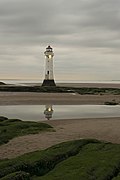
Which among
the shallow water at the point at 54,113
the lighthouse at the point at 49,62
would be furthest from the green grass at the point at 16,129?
the lighthouse at the point at 49,62

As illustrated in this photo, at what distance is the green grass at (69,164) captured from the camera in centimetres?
738

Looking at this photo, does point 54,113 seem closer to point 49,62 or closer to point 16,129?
point 16,129

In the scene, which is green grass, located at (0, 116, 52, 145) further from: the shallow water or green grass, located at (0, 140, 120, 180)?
the shallow water

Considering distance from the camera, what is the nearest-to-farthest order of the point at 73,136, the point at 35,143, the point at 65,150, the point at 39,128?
the point at 65,150 < the point at 35,143 < the point at 73,136 < the point at 39,128

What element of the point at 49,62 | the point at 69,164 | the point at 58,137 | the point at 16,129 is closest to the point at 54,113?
the point at 16,129

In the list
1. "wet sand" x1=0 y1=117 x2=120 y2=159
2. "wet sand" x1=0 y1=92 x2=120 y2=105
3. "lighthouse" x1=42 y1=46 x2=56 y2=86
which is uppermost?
"lighthouse" x1=42 y1=46 x2=56 y2=86

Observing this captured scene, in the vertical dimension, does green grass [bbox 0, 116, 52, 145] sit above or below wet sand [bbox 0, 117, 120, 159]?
above

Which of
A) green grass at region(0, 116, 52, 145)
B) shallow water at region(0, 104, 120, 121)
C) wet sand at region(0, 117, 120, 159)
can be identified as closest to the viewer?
wet sand at region(0, 117, 120, 159)

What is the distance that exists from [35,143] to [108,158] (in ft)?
17.8

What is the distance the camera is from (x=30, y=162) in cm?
862

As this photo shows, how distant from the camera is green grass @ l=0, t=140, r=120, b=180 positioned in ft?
24.2

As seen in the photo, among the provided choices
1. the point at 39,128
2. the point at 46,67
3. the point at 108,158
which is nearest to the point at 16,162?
the point at 108,158

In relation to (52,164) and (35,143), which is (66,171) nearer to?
(52,164)

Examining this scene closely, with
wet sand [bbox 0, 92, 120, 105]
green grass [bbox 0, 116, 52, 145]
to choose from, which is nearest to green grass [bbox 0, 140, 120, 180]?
green grass [bbox 0, 116, 52, 145]
